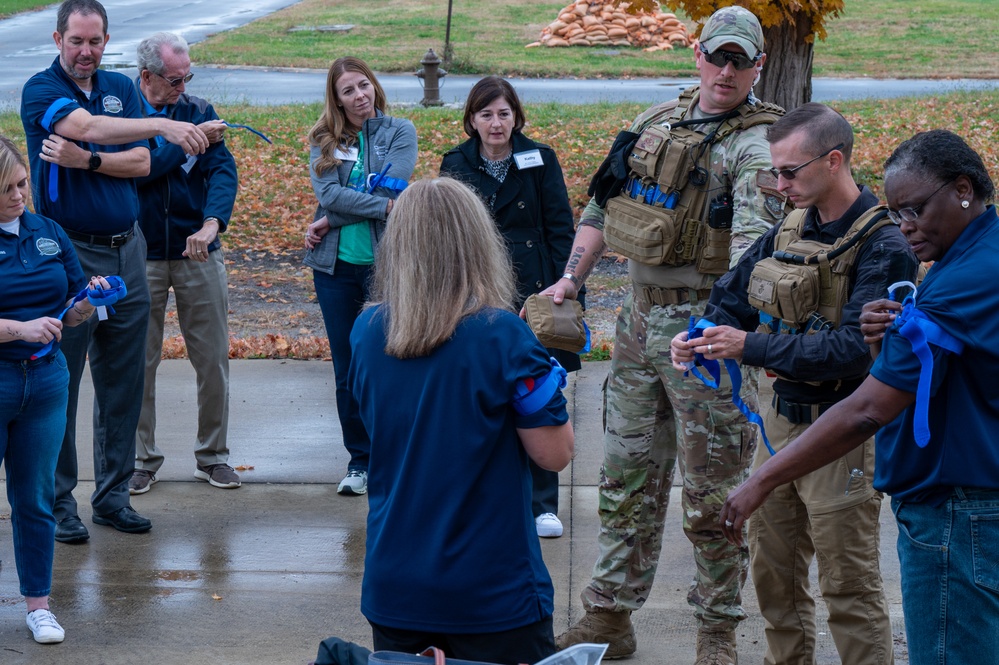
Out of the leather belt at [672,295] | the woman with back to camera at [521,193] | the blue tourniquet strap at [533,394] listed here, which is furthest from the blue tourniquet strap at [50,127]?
the blue tourniquet strap at [533,394]

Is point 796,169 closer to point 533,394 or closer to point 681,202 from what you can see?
point 681,202

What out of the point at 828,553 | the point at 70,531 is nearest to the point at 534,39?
the point at 70,531

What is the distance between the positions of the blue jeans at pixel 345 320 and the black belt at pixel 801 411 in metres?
2.52

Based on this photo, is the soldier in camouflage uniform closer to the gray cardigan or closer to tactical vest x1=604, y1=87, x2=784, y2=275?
tactical vest x1=604, y1=87, x2=784, y2=275

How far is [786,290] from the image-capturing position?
3.37m

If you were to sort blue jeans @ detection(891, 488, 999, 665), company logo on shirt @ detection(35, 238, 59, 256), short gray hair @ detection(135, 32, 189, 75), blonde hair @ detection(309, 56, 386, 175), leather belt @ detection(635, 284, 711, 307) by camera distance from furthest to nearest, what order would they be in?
blonde hair @ detection(309, 56, 386, 175), short gray hair @ detection(135, 32, 189, 75), company logo on shirt @ detection(35, 238, 59, 256), leather belt @ detection(635, 284, 711, 307), blue jeans @ detection(891, 488, 999, 665)

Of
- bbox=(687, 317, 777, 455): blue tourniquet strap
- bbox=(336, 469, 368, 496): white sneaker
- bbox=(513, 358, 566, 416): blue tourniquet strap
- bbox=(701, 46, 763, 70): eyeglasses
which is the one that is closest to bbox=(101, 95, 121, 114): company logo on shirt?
bbox=(336, 469, 368, 496): white sneaker

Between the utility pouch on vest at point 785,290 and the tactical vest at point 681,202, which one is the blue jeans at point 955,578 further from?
the tactical vest at point 681,202

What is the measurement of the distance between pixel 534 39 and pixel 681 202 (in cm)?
2492

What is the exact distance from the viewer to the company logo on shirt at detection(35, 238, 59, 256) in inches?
170

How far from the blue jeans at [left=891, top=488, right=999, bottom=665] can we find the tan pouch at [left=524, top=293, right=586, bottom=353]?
5.46 feet

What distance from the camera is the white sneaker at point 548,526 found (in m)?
5.13

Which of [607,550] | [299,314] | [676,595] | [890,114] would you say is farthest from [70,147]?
[890,114]

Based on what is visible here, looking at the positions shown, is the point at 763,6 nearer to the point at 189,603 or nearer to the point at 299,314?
the point at 299,314
